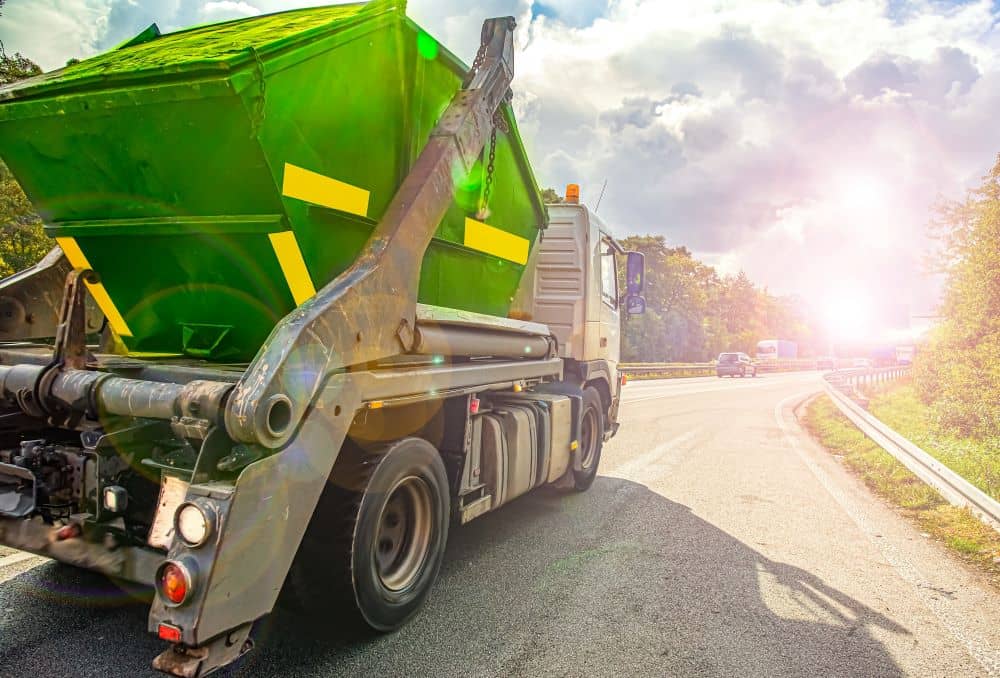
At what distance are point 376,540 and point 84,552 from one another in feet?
4.10

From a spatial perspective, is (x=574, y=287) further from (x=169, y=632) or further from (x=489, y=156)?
(x=169, y=632)

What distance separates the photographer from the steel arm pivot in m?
2.38

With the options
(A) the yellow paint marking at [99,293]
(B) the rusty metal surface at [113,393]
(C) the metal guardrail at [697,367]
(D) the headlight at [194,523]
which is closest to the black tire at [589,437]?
(A) the yellow paint marking at [99,293]

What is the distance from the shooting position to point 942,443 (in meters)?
12.0

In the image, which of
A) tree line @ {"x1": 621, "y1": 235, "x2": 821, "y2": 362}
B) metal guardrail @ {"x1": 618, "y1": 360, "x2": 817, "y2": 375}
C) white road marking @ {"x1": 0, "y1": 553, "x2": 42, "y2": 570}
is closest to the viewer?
white road marking @ {"x1": 0, "y1": 553, "x2": 42, "y2": 570}

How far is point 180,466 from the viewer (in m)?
2.66

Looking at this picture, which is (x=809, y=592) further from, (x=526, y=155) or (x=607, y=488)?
(x=526, y=155)

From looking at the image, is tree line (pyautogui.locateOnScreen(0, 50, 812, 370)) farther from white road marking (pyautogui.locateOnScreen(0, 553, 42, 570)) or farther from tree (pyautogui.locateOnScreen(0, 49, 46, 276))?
white road marking (pyautogui.locateOnScreen(0, 553, 42, 570))

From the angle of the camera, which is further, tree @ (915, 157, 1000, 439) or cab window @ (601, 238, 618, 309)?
tree @ (915, 157, 1000, 439)

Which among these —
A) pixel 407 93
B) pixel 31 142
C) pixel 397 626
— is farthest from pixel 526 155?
pixel 397 626

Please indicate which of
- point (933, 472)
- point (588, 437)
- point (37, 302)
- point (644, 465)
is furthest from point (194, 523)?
point (933, 472)

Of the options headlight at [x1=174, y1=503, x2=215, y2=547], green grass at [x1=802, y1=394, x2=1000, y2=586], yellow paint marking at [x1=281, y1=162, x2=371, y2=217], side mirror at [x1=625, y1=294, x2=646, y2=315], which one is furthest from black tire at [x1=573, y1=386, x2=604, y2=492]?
headlight at [x1=174, y1=503, x2=215, y2=547]

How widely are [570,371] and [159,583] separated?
4.69 metres

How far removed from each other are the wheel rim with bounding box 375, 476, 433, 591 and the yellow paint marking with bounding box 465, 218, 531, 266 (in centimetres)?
168
